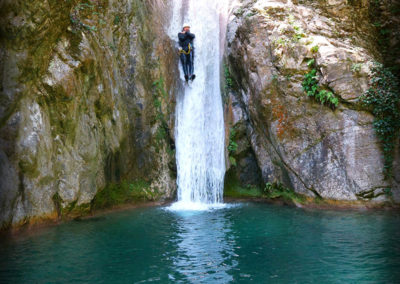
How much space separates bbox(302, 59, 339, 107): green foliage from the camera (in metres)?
10.2

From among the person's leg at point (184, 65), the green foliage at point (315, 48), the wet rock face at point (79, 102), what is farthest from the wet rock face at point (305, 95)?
the wet rock face at point (79, 102)

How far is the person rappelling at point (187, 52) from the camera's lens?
14.1 m

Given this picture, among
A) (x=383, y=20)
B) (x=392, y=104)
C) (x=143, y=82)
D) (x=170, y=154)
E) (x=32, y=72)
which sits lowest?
(x=170, y=154)

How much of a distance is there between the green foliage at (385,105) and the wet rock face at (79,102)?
7.04 metres

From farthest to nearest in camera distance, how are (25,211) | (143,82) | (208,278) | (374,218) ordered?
(143,82), (374,218), (25,211), (208,278)

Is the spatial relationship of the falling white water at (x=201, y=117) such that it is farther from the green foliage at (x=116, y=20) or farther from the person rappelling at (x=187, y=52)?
the green foliage at (x=116, y=20)

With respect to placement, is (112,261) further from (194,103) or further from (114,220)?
(194,103)

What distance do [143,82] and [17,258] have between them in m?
7.97

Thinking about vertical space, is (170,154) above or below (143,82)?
below

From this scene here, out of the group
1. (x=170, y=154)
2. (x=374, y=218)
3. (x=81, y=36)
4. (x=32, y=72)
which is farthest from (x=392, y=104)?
(x=32, y=72)

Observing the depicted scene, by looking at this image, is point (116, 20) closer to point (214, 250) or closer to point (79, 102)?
point (79, 102)

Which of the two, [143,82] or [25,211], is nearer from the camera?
[25,211]

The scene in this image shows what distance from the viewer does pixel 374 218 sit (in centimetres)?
856

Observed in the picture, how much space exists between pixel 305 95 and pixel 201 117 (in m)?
4.30
